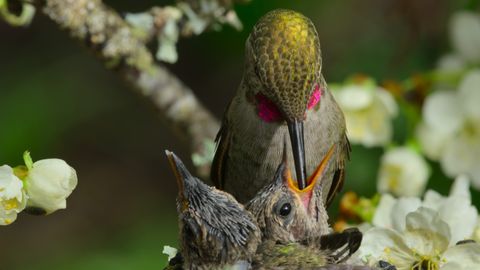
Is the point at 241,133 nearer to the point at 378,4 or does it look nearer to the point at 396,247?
the point at 396,247

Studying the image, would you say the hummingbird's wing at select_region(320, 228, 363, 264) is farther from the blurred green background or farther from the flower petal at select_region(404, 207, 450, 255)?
the blurred green background

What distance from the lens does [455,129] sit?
3766 millimetres

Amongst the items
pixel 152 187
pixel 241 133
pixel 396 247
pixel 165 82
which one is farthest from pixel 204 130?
pixel 152 187

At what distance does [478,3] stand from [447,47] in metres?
0.30

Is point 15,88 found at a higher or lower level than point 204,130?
higher

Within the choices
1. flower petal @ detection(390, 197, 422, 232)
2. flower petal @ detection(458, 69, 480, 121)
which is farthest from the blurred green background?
flower petal @ detection(390, 197, 422, 232)

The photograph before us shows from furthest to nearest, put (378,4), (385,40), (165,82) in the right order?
(378,4) < (385,40) < (165,82)

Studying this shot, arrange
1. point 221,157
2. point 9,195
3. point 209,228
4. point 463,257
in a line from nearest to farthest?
point 9,195 → point 209,228 → point 463,257 → point 221,157

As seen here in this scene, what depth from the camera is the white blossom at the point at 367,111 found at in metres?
3.76

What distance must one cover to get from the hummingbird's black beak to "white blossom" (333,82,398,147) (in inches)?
27.8

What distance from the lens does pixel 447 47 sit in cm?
457

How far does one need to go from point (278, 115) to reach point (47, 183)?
864 millimetres

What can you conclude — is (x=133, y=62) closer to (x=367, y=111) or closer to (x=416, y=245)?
(x=367, y=111)

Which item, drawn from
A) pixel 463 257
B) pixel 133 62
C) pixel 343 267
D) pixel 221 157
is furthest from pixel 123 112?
pixel 343 267
